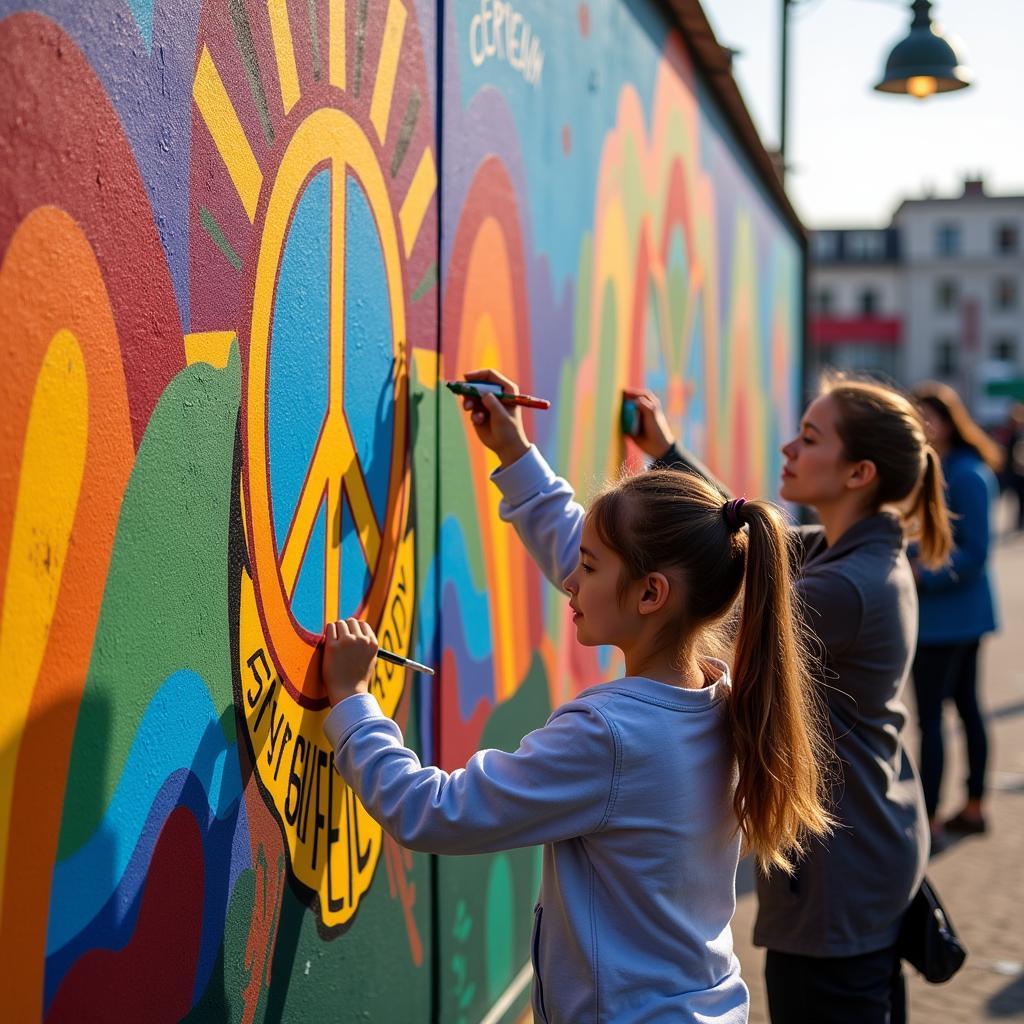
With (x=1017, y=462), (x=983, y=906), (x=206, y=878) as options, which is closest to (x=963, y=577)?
(x=983, y=906)

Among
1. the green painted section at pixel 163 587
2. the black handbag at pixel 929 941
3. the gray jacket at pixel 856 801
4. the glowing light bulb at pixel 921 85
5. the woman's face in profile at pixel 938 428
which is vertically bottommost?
the black handbag at pixel 929 941

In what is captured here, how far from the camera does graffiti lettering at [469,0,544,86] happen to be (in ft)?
10.1

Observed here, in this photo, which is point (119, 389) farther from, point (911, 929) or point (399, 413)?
point (911, 929)

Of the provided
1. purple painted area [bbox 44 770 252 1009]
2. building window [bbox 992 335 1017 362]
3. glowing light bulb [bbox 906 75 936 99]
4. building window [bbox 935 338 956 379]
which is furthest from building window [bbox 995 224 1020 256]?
purple painted area [bbox 44 770 252 1009]

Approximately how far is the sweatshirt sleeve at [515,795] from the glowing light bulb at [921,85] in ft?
19.6

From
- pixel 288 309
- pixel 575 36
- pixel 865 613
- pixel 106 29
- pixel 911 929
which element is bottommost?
pixel 911 929

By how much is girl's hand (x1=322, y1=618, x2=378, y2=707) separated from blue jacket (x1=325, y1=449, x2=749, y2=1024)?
11 centimetres

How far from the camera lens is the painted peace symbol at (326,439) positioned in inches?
80.7

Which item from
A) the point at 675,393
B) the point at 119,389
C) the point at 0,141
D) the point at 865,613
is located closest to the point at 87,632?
the point at 119,389

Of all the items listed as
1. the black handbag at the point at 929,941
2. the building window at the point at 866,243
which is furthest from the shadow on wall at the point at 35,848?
the building window at the point at 866,243

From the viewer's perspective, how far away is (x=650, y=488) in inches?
80.9

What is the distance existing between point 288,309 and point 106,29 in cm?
63

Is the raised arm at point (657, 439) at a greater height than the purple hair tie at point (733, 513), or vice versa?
Answer: the raised arm at point (657, 439)

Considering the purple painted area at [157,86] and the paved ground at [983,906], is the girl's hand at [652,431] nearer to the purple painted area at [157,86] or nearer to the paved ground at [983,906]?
the paved ground at [983,906]
